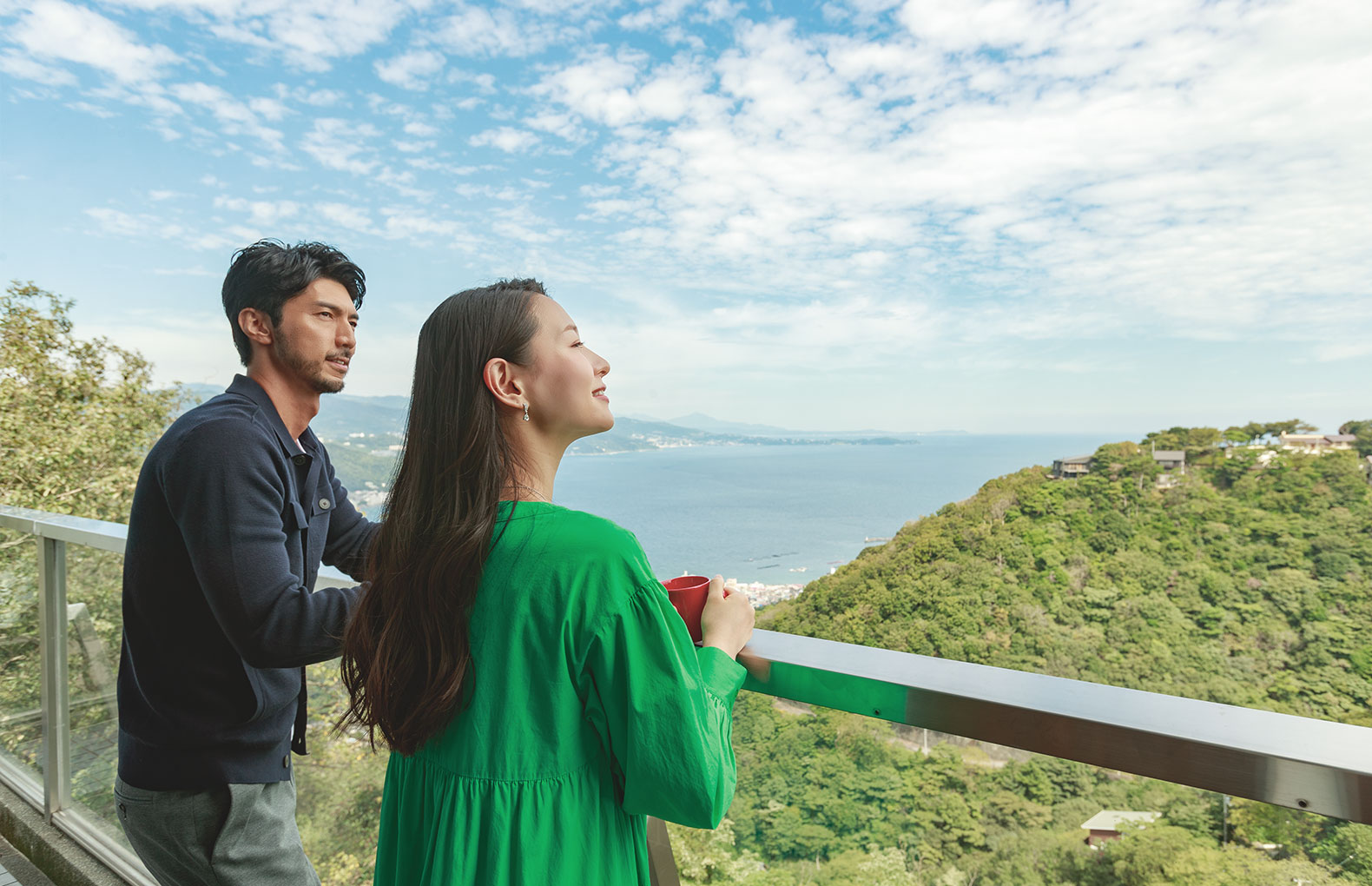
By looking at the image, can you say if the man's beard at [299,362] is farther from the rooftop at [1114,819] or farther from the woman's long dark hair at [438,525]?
the rooftop at [1114,819]

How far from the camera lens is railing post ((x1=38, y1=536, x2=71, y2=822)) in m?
2.54

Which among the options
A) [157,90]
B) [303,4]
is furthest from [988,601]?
[157,90]

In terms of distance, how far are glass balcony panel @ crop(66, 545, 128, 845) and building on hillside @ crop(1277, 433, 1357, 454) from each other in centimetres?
2204

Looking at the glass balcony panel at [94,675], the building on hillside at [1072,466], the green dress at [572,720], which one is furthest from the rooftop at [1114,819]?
the building on hillside at [1072,466]

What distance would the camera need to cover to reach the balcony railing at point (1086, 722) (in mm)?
649

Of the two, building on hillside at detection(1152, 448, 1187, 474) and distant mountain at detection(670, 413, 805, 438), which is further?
distant mountain at detection(670, 413, 805, 438)

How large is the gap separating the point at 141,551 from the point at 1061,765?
1359 mm

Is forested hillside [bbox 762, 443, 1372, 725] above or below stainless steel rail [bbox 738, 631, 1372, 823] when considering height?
below

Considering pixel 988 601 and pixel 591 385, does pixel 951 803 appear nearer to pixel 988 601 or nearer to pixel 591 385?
pixel 591 385

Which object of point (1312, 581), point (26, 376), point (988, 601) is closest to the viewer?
point (26, 376)

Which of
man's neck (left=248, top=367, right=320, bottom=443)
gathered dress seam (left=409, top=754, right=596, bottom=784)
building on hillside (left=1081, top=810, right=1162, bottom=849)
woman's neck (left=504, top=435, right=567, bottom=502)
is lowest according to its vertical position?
building on hillside (left=1081, top=810, right=1162, bottom=849)

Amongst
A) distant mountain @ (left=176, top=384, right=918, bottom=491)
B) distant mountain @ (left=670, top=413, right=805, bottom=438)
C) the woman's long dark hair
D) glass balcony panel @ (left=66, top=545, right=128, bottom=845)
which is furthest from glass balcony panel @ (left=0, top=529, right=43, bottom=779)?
distant mountain @ (left=670, top=413, right=805, bottom=438)

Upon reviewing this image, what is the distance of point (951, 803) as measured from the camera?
979mm

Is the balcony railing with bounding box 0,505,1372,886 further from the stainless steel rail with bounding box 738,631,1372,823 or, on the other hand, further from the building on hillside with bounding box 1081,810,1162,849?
the building on hillside with bounding box 1081,810,1162,849
